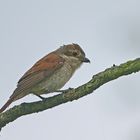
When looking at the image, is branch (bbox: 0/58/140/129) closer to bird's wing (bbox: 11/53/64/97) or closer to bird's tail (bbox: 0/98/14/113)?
bird's tail (bbox: 0/98/14/113)

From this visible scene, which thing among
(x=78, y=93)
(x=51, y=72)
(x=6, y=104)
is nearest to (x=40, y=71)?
(x=51, y=72)

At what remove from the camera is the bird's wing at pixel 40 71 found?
5.04 meters

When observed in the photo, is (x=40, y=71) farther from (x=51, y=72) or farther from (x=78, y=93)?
(x=78, y=93)

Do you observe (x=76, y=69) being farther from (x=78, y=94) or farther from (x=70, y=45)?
(x=78, y=94)

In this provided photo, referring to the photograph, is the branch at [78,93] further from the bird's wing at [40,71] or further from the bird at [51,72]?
the bird's wing at [40,71]

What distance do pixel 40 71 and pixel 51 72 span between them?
0.86ft

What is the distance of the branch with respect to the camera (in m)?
3.15

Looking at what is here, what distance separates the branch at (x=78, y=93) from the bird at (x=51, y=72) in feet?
2.90

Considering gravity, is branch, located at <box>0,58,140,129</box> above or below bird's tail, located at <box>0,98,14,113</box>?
below

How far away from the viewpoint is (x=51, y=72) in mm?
5789

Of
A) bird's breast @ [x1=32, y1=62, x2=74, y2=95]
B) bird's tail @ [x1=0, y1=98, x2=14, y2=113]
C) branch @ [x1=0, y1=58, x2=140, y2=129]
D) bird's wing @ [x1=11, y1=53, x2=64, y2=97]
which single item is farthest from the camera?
bird's breast @ [x1=32, y1=62, x2=74, y2=95]

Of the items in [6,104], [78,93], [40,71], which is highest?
[40,71]

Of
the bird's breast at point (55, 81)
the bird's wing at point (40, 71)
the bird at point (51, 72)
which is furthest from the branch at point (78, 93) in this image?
the bird's breast at point (55, 81)

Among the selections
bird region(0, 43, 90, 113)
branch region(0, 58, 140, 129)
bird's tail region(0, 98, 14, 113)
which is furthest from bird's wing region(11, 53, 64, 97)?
branch region(0, 58, 140, 129)
